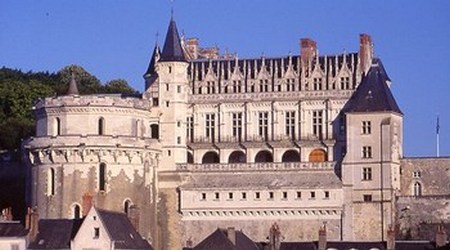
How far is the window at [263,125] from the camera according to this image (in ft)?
277

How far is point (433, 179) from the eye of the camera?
80.9m

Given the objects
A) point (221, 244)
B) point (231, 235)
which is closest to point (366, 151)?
point (231, 235)

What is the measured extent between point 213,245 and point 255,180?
48.8ft

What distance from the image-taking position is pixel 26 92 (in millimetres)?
100438

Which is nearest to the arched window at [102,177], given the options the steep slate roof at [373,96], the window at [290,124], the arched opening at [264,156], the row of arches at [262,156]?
the row of arches at [262,156]

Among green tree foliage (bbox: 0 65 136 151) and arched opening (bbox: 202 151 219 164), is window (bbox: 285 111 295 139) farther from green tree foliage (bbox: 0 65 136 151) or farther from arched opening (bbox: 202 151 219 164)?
green tree foliage (bbox: 0 65 136 151)

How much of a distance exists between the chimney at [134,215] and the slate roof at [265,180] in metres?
5.86

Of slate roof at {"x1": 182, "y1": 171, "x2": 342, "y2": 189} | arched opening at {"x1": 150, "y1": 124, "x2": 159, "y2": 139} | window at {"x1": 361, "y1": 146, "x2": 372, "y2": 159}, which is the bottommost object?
slate roof at {"x1": 182, "y1": 171, "x2": 342, "y2": 189}

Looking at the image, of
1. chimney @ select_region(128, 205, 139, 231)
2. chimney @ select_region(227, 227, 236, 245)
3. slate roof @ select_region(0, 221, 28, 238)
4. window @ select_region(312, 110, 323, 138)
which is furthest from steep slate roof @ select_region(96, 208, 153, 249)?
window @ select_region(312, 110, 323, 138)

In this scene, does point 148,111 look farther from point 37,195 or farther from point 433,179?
point 433,179

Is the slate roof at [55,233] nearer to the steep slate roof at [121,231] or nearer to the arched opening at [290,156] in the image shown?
the steep slate roof at [121,231]

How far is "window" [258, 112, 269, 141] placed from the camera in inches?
3327

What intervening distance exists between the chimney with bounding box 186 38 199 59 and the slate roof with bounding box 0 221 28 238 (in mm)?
26157

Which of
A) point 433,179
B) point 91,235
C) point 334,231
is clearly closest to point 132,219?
point 91,235
